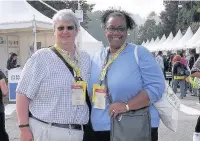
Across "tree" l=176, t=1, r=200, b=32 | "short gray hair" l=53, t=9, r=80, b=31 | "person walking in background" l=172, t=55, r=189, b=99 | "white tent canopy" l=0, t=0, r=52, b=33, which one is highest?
"tree" l=176, t=1, r=200, b=32

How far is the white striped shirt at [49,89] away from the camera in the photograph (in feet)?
10.3

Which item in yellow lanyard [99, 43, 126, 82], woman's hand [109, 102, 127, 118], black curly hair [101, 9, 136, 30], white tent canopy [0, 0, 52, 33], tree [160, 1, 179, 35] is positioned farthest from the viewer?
tree [160, 1, 179, 35]

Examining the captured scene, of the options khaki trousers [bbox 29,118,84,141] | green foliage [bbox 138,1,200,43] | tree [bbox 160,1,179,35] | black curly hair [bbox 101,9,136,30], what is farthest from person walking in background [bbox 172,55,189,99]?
tree [bbox 160,1,179,35]

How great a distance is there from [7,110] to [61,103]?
8366mm

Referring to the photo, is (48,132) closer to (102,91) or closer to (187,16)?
(102,91)

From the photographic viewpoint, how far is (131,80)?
304 centimetres

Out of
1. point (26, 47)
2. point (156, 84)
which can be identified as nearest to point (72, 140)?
point (156, 84)

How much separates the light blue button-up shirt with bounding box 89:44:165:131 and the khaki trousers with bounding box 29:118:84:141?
232 millimetres

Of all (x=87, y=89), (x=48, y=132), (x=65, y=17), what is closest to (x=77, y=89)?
(x=87, y=89)

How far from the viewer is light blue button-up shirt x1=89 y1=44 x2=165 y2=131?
120 inches

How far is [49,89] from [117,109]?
0.57m

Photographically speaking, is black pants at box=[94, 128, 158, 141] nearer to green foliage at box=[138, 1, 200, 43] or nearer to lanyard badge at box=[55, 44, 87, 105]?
lanyard badge at box=[55, 44, 87, 105]

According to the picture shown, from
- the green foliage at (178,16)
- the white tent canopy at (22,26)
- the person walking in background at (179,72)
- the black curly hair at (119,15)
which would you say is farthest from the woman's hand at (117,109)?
the green foliage at (178,16)

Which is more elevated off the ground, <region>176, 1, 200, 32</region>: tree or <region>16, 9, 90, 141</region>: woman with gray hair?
<region>176, 1, 200, 32</region>: tree
